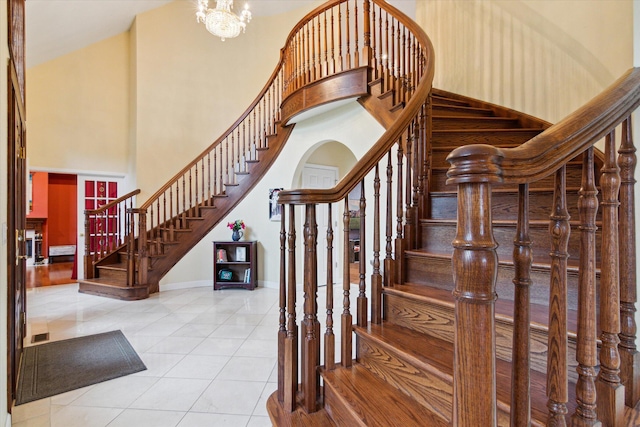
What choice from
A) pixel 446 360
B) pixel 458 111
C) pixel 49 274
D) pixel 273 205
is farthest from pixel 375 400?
pixel 49 274

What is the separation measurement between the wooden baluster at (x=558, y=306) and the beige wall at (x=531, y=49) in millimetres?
2887

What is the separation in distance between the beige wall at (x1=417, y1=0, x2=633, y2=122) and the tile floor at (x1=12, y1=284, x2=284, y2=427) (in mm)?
3612

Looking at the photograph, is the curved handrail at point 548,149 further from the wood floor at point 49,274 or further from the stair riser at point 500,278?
the wood floor at point 49,274

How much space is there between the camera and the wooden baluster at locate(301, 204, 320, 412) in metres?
1.54

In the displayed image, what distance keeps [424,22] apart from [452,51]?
68cm

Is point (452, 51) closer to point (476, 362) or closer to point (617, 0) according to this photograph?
point (617, 0)

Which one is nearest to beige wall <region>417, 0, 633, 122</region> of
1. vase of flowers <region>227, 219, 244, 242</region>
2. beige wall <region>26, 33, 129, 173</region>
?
vase of flowers <region>227, 219, 244, 242</region>

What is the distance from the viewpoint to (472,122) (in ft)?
10.2

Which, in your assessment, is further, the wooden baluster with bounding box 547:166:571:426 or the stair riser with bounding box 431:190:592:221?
the stair riser with bounding box 431:190:592:221

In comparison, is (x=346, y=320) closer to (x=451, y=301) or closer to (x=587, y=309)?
(x=451, y=301)

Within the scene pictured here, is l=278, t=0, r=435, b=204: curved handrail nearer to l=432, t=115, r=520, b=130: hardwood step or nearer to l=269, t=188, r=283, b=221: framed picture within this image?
l=432, t=115, r=520, b=130: hardwood step

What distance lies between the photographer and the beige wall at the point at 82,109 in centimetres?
515

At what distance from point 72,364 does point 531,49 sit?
5.13 meters

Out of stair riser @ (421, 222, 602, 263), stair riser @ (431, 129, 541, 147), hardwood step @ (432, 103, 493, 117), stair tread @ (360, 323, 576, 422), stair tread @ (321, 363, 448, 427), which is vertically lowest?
stair tread @ (321, 363, 448, 427)
